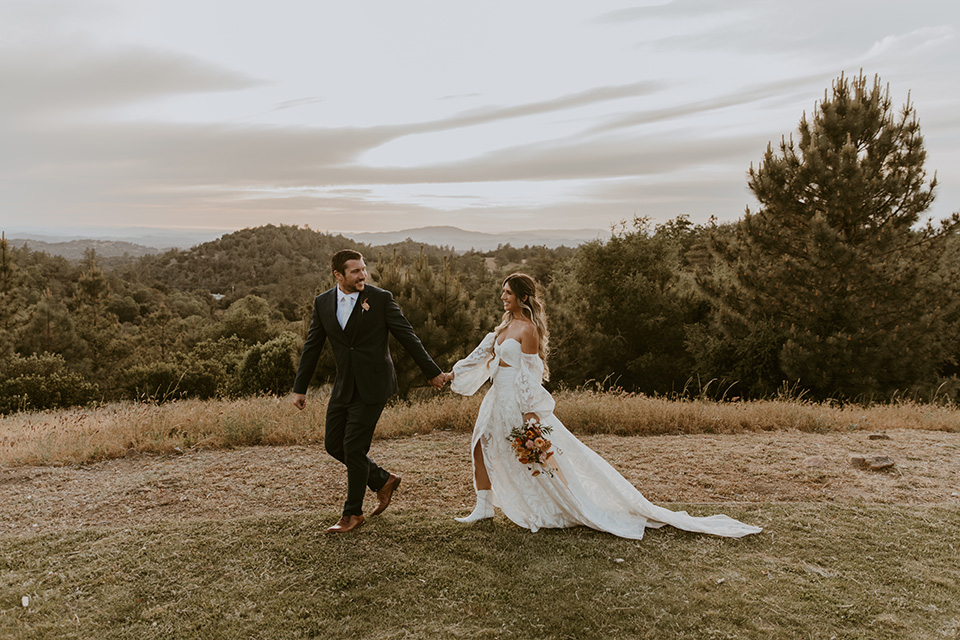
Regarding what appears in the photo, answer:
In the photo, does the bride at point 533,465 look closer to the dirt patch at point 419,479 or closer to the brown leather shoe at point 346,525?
the dirt patch at point 419,479

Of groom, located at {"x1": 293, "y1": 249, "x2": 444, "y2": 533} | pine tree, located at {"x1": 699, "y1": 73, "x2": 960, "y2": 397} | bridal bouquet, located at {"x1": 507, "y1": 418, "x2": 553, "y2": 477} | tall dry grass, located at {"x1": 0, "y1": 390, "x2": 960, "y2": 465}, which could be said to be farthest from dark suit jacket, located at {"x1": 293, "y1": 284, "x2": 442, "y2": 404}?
pine tree, located at {"x1": 699, "y1": 73, "x2": 960, "y2": 397}

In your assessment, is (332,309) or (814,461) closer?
(332,309)

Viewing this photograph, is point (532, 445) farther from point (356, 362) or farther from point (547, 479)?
point (356, 362)

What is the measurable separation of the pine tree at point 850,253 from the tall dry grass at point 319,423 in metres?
6.03

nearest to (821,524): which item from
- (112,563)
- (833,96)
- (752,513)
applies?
(752,513)

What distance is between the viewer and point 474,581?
13.3 feet

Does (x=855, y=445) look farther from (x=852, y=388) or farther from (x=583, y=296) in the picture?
(x=583, y=296)

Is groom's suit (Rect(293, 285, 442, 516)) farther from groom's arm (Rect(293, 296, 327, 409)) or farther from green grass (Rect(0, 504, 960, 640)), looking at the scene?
green grass (Rect(0, 504, 960, 640))

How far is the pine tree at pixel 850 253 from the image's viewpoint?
15.9 meters

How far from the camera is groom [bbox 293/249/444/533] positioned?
190 inches

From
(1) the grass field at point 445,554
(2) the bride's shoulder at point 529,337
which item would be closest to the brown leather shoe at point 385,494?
(1) the grass field at point 445,554

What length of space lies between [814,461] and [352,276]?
5.67 m

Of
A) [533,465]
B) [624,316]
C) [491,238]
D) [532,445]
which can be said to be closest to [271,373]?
[624,316]

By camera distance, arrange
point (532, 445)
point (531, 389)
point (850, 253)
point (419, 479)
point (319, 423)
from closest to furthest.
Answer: point (532, 445) < point (531, 389) < point (419, 479) < point (319, 423) < point (850, 253)
